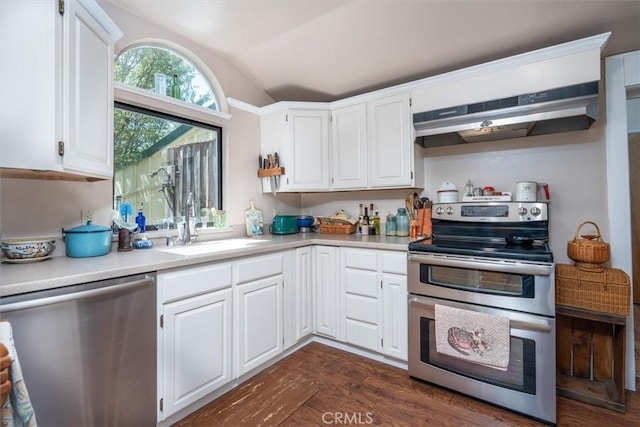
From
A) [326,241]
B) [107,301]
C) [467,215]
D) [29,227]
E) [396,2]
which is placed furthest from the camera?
[326,241]

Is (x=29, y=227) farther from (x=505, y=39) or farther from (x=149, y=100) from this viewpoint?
(x=505, y=39)

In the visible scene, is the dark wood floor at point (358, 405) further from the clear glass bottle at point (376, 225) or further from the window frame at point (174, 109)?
the window frame at point (174, 109)

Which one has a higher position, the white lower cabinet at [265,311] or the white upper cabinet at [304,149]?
the white upper cabinet at [304,149]

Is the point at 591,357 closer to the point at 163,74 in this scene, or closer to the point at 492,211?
the point at 492,211

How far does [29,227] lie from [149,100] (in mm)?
1113

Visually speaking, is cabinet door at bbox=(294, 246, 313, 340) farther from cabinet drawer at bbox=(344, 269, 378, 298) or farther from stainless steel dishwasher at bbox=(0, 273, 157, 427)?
stainless steel dishwasher at bbox=(0, 273, 157, 427)

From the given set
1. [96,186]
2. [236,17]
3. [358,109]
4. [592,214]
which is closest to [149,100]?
[96,186]

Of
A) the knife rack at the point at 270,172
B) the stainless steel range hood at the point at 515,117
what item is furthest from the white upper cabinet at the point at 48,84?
the stainless steel range hood at the point at 515,117

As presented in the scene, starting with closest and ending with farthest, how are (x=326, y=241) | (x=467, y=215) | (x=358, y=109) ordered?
1. (x=467, y=215)
2. (x=326, y=241)
3. (x=358, y=109)

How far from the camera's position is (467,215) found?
2.16m

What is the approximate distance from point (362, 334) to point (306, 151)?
1.73 metres

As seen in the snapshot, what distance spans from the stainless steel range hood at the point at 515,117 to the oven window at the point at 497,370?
4.59ft

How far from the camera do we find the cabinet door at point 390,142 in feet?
8.18

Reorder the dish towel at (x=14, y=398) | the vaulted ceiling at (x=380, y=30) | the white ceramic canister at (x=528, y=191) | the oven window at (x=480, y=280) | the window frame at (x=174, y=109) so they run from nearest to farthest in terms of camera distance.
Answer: the dish towel at (x=14, y=398) → the oven window at (x=480, y=280) → the vaulted ceiling at (x=380, y=30) → the window frame at (x=174, y=109) → the white ceramic canister at (x=528, y=191)
